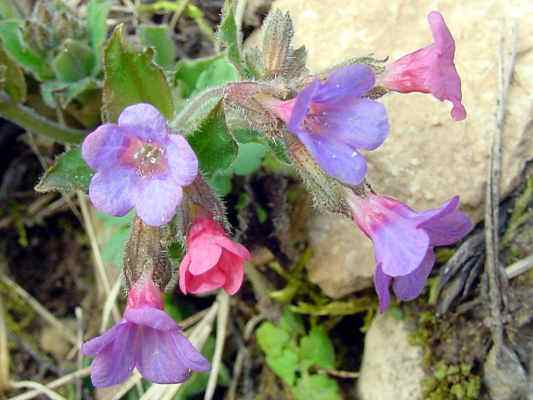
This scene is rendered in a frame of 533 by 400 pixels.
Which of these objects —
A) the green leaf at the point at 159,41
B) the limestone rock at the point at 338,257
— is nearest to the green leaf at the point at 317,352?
the limestone rock at the point at 338,257

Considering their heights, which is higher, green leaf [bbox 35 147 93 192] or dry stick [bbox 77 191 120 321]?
green leaf [bbox 35 147 93 192]

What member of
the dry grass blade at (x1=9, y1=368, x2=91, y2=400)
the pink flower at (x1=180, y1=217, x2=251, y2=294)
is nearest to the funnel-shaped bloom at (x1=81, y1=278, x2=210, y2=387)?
the pink flower at (x1=180, y1=217, x2=251, y2=294)

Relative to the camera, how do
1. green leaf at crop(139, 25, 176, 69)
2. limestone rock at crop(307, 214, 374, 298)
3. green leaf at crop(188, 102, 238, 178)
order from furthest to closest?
green leaf at crop(139, 25, 176, 69) → limestone rock at crop(307, 214, 374, 298) → green leaf at crop(188, 102, 238, 178)

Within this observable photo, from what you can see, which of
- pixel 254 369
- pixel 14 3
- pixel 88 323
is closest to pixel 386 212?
pixel 254 369

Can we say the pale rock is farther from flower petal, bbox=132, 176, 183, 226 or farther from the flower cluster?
flower petal, bbox=132, 176, 183, 226

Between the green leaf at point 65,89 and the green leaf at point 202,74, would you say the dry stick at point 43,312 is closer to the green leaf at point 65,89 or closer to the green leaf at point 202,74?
the green leaf at point 65,89

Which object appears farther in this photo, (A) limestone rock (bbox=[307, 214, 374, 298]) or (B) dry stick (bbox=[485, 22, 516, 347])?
(A) limestone rock (bbox=[307, 214, 374, 298])

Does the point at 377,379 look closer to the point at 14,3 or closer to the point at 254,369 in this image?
the point at 254,369
